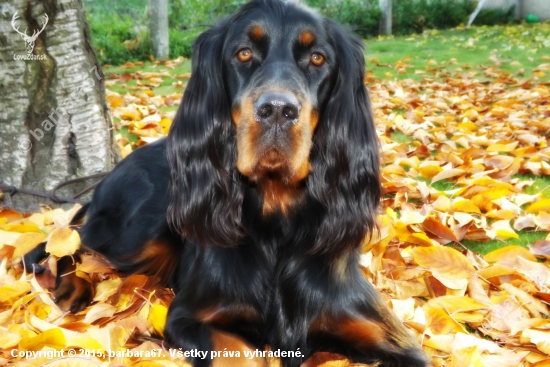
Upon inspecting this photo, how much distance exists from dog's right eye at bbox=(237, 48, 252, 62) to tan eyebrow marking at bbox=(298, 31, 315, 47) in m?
0.19

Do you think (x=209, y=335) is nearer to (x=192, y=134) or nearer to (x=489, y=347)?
(x=192, y=134)

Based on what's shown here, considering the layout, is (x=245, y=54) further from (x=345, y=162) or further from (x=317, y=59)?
(x=345, y=162)

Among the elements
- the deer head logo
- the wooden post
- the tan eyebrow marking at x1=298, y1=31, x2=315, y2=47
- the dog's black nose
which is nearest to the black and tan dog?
the tan eyebrow marking at x1=298, y1=31, x2=315, y2=47

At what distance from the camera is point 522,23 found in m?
19.8

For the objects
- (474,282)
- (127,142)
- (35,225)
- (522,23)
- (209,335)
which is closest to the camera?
(209,335)

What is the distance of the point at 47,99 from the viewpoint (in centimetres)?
357

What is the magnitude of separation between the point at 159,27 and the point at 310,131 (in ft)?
30.6

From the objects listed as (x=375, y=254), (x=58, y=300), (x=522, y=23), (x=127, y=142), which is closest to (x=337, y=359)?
(x=375, y=254)

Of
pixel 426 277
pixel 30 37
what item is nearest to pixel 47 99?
pixel 30 37

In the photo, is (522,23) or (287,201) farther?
(522,23)

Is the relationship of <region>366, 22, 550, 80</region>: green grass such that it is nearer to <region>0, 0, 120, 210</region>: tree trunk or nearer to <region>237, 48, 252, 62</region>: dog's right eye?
<region>0, 0, 120, 210</region>: tree trunk

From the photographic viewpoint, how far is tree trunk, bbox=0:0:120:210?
3436mm

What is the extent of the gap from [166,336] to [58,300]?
65cm

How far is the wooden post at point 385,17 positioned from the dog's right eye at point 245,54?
50.0ft
